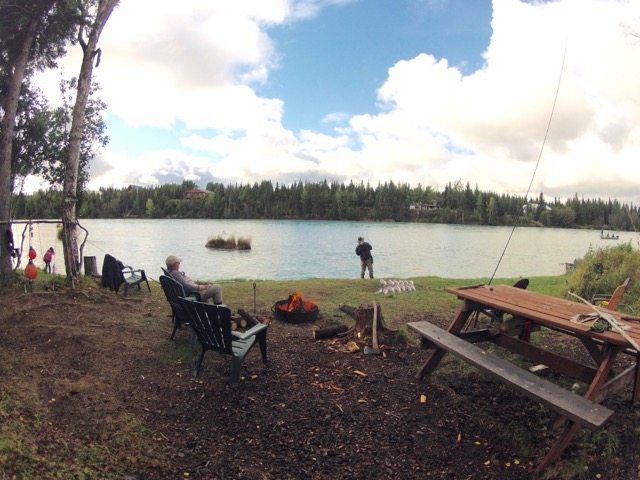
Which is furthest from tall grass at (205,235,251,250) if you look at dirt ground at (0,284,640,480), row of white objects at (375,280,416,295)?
dirt ground at (0,284,640,480)

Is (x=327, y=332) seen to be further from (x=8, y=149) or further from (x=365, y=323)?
(x=8, y=149)

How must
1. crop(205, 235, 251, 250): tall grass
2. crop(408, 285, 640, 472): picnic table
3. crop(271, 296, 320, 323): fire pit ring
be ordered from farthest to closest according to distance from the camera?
1. crop(205, 235, 251, 250): tall grass
2. crop(271, 296, 320, 323): fire pit ring
3. crop(408, 285, 640, 472): picnic table

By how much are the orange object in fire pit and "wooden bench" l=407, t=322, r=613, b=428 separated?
117 inches

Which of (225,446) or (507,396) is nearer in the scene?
(225,446)

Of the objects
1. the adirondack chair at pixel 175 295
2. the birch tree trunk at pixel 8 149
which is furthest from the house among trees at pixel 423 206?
the adirondack chair at pixel 175 295

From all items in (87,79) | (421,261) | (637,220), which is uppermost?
(87,79)

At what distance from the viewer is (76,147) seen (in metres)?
8.49

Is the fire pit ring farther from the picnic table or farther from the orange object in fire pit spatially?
the picnic table

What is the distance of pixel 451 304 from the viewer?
9.63 m

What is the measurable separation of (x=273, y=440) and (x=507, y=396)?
250 centimetres

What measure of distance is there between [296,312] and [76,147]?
5.78 meters

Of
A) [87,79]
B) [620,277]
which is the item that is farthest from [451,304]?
[87,79]

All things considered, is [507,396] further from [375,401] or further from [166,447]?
[166,447]

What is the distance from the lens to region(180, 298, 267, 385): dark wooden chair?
14.5ft
